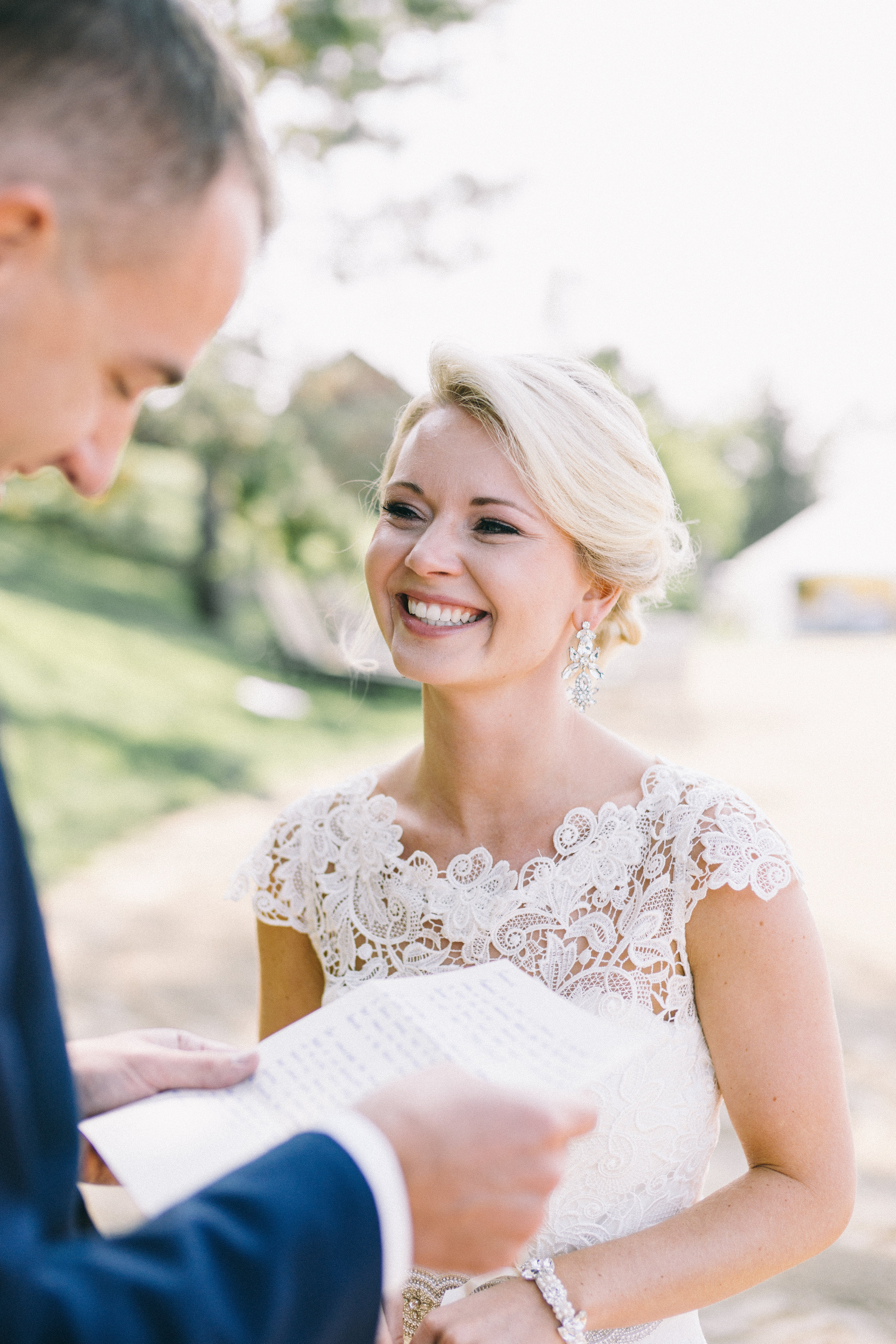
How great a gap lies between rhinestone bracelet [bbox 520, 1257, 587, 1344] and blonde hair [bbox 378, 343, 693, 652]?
1.48m

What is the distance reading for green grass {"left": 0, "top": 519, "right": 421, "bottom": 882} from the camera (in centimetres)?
972

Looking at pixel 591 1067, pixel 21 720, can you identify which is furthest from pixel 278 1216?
pixel 21 720

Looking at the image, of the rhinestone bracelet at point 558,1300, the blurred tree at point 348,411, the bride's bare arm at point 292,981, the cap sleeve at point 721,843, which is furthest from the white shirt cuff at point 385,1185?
the blurred tree at point 348,411

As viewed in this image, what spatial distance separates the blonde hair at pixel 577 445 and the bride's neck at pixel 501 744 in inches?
14.5

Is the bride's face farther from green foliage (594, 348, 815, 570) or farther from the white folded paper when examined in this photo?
green foliage (594, 348, 815, 570)

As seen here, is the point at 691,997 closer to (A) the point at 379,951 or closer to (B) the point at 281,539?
(A) the point at 379,951

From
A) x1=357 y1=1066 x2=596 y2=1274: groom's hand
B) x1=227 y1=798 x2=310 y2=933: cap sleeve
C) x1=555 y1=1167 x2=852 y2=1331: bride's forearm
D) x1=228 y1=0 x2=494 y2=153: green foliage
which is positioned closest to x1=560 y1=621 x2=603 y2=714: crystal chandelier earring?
x1=227 y1=798 x2=310 y2=933: cap sleeve

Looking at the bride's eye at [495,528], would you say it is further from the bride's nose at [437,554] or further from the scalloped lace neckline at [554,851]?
the scalloped lace neckline at [554,851]

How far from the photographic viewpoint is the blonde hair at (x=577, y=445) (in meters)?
2.42

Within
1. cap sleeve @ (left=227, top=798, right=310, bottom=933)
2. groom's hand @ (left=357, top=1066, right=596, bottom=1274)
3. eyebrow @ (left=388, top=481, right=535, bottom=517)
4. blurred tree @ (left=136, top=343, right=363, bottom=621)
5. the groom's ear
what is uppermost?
the groom's ear

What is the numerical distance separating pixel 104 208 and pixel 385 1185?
0.97 meters

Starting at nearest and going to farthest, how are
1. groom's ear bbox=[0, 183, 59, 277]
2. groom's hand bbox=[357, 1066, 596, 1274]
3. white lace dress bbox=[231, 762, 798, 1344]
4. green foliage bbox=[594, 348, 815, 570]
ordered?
groom's ear bbox=[0, 183, 59, 277] < groom's hand bbox=[357, 1066, 596, 1274] < white lace dress bbox=[231, 762, 798, 1344] < green foliage bbox=[594, 348, 815, 570]

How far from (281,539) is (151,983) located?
9978 mm

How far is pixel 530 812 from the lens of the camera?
2486 millimetres
